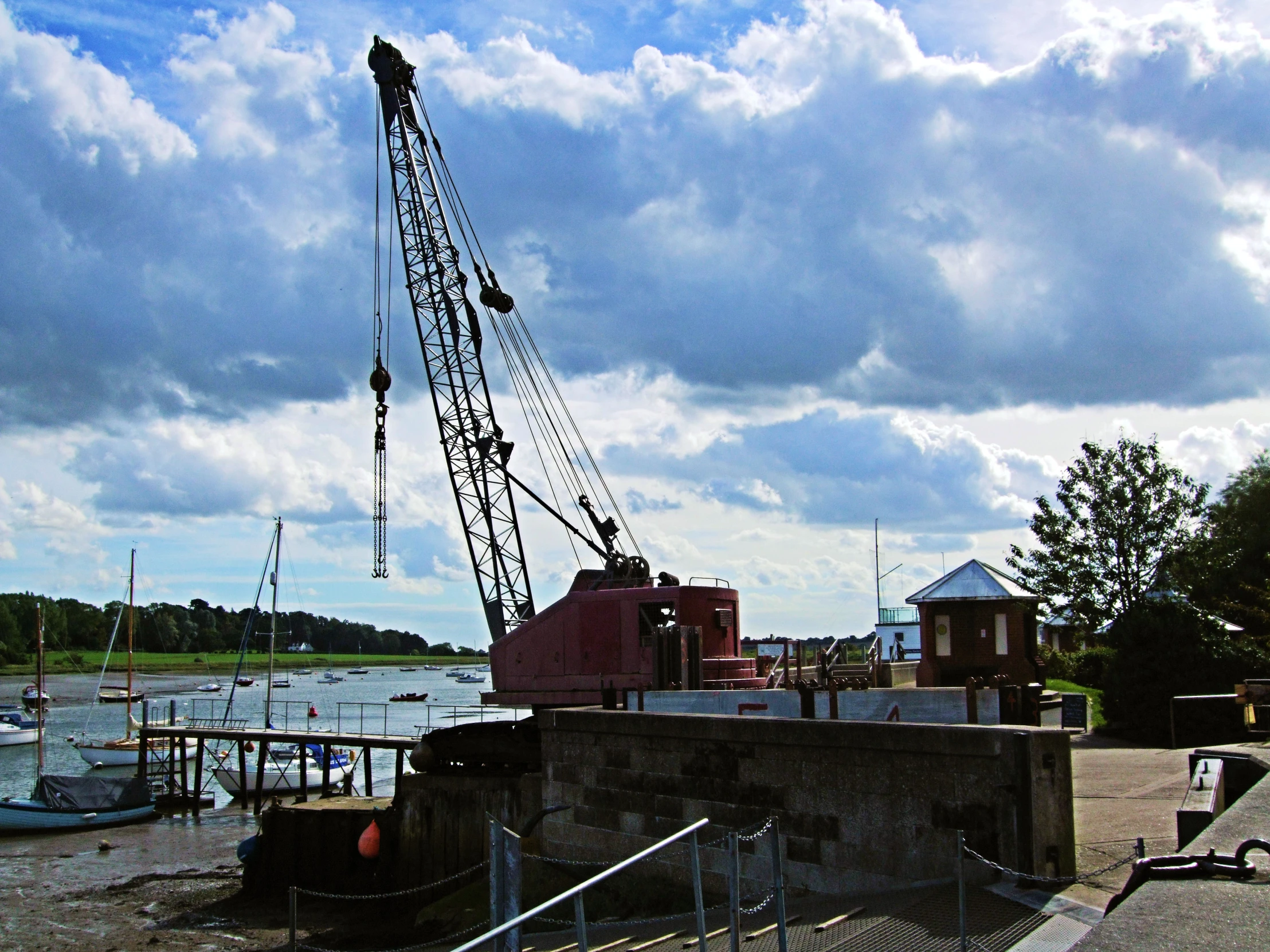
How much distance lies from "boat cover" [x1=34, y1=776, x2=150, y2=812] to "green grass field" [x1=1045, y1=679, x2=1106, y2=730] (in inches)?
1198

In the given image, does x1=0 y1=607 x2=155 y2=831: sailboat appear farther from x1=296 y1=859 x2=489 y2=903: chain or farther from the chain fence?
x1=296 y1=859 x2=489 y2=903: chain

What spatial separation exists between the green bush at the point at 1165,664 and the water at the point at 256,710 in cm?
1980

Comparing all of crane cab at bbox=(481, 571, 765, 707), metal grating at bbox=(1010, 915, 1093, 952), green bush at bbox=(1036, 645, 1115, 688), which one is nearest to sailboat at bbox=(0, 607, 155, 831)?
crane cab at bbox=(481, 571, 765, 707)

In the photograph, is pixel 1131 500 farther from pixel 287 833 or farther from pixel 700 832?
pixel 287 833

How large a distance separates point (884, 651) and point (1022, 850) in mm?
41093

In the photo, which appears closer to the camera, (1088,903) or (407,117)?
(1088,903)

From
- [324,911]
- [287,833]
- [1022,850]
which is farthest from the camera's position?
[287,833]

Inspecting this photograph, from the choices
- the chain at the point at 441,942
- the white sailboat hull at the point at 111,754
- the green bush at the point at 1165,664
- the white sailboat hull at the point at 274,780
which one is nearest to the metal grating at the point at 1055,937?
the chain at the point at 441,942

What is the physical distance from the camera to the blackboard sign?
16.8 m

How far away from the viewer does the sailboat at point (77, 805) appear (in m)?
35.3

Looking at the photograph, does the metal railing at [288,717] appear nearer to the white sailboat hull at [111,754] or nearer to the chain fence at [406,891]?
the white sailboat hull at [111,754]

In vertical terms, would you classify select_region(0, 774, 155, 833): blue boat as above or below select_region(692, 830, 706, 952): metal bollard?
below

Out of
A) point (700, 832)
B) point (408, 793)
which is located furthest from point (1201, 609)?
point (408, 793)

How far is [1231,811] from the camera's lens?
8930 mm
